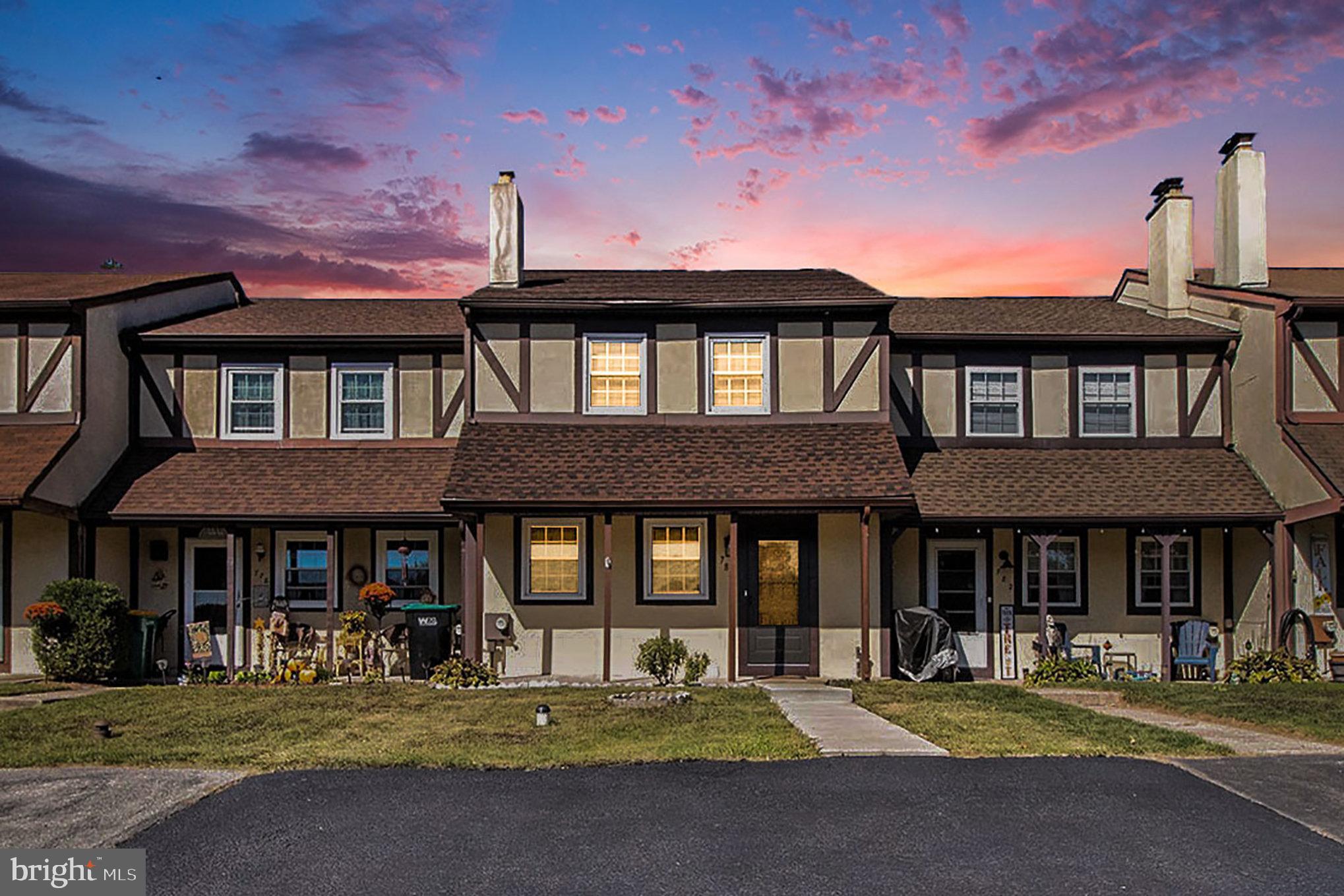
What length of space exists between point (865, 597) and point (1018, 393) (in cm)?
564

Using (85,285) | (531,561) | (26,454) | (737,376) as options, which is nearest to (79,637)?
(26,454)

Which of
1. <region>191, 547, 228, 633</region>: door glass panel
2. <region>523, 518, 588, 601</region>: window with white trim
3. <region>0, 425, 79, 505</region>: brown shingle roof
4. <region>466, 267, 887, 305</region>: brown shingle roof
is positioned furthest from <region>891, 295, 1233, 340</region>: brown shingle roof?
<region>0, 425, 79, 505</region>: brown shingle roof

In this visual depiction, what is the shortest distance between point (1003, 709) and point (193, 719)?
33.3 ft

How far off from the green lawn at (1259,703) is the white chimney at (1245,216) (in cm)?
804

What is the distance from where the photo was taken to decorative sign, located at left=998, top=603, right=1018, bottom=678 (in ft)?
67.1

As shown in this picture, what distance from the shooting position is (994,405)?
21922 millimetres

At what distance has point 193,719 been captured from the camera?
48.8 ft

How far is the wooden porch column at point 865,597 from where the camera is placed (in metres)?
18.6

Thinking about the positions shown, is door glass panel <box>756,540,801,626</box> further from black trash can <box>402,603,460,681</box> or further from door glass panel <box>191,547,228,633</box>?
door glass panel <box>191,547,228,633</box>

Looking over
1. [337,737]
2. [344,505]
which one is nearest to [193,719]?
[337,737]

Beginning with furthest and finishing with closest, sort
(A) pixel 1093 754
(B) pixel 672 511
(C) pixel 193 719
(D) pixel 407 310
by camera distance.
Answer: (D) pixel 407 310 < (B) pixel 672 511 < (C) pixel 193 719 < (A) pixel 1093 754

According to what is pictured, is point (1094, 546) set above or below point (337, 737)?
above

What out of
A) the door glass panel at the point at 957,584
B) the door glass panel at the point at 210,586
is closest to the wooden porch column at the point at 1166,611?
the door glass panel at the point at 957,584

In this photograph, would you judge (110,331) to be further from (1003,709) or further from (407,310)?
(1003,709)
